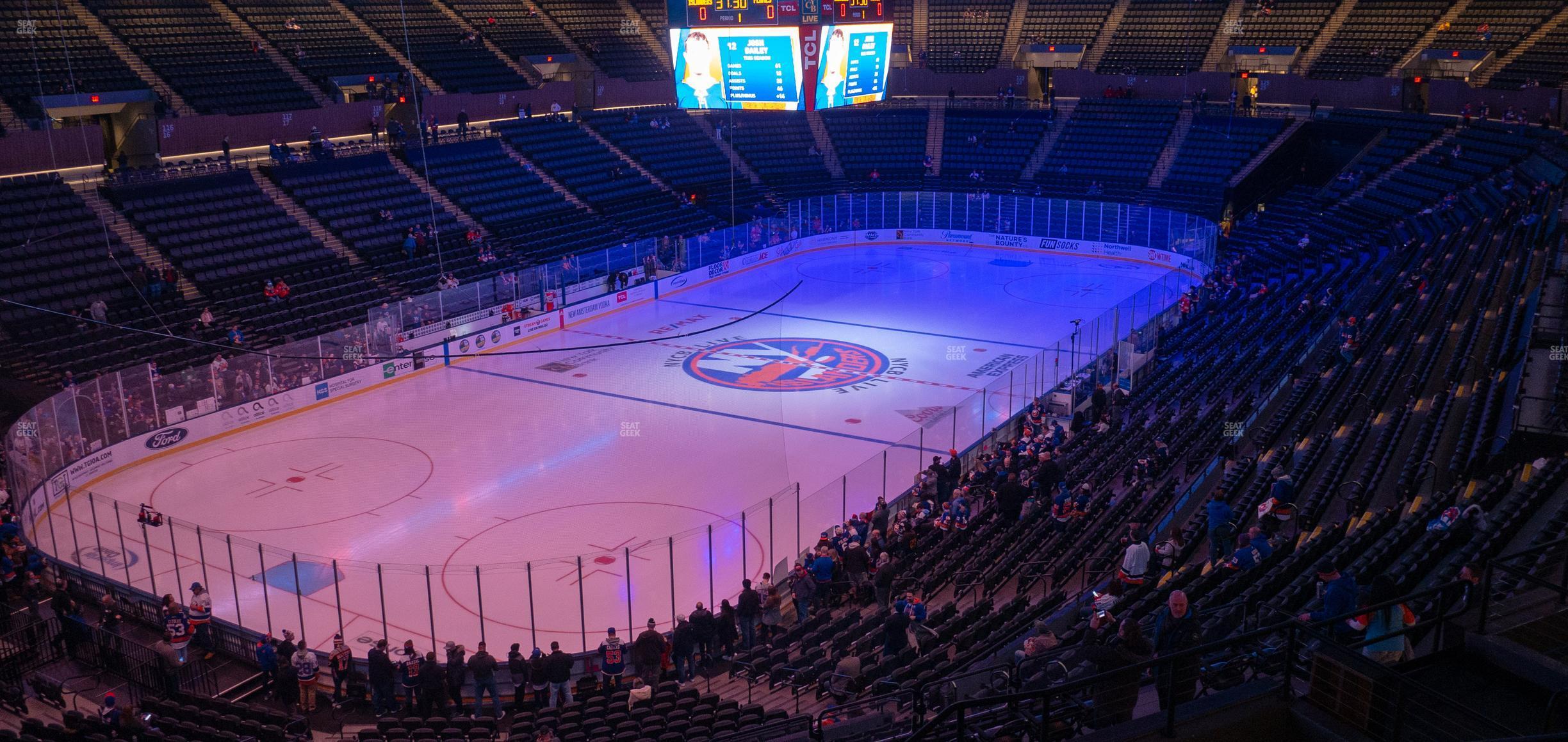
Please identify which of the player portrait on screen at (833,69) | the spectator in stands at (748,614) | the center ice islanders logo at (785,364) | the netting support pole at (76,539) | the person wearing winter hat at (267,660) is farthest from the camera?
the player portrait on screen at (833,69)

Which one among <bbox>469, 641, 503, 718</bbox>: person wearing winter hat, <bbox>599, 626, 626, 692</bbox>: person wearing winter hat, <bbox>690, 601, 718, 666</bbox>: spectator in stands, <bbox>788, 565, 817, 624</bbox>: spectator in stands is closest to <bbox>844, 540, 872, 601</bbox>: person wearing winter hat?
<bbox>788, 565, 817, 624</bbox>: spectator in stands

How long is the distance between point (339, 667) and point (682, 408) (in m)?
12.7

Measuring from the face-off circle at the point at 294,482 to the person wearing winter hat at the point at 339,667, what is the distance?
5962 millimetres

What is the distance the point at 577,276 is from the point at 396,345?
24.3 ft

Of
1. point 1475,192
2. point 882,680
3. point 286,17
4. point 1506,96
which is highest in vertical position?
point 286,17

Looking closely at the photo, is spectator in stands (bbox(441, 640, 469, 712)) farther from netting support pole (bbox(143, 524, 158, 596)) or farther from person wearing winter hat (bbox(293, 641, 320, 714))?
netting support pole (bbox(143, 524, 158, 596))

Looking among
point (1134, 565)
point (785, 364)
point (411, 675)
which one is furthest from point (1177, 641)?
point (785, 364)

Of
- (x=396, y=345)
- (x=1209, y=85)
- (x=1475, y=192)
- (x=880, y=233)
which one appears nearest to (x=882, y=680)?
(x=396, y=345)

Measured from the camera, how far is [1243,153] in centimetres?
4497

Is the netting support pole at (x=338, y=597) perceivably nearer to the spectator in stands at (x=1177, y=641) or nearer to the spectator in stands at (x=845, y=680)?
the spectator in stands at (x=845, y=680)

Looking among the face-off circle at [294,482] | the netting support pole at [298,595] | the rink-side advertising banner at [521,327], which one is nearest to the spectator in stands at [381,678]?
the netting support pole at [298,595]

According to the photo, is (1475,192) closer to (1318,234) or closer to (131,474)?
(1318,234)

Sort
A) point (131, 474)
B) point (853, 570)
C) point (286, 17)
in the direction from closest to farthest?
1. point (853, 570)
2. point (131, 474)
3. point (286, 17)

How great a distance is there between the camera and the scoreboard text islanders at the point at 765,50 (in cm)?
3083
